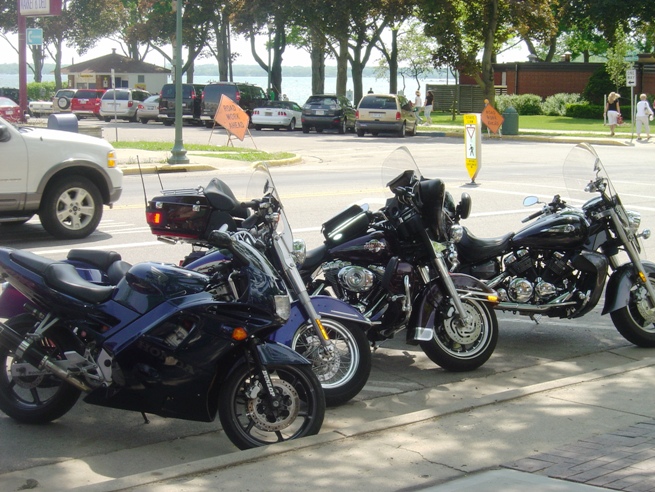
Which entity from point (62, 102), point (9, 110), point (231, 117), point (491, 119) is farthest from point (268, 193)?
point (62, 102)

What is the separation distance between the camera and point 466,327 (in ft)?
22.4

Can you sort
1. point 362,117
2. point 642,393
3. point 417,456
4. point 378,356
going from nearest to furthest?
point 417,456 < point 642,393 < point 378,356 < point 362,117

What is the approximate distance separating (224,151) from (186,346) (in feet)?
71.2

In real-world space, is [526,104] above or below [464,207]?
above

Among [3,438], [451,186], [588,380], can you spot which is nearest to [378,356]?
[588,380]

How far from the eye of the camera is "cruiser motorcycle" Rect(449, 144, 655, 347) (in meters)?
7.49

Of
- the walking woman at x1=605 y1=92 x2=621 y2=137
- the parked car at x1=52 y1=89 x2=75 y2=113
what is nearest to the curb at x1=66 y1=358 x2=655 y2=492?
the walking woman at x1=605 y1=92 x2=621 y2=137

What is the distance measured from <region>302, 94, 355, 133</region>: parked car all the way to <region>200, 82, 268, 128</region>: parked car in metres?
3.55

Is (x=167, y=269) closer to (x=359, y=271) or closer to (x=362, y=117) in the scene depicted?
(x=359, y=271)

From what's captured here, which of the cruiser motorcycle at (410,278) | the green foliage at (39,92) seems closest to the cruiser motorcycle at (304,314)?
the cruiser motorcycle at (410,278)

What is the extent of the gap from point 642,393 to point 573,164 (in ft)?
7.86

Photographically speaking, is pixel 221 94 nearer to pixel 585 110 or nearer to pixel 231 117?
pixel 231 117

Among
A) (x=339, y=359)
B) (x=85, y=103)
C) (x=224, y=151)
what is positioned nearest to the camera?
(x=339, y=359)

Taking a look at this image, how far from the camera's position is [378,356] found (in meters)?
7.50
